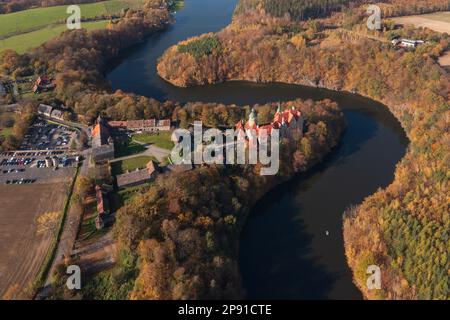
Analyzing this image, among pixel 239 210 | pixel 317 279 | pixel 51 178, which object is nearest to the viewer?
pixel 317 279

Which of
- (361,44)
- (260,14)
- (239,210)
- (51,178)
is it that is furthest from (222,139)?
(260,14)

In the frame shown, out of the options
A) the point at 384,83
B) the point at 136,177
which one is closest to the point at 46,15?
the point at 136,177

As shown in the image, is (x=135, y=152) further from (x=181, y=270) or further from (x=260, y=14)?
(x=260, y=14)

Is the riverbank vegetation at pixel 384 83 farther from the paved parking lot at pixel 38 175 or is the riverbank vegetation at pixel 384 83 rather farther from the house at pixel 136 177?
the paved parking lot at pixel 38 175

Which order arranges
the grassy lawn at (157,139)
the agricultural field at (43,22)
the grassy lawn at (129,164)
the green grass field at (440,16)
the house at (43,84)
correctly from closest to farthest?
1. the grassy lawn at (129,164)
2. the grassy lawn at (157,139)
3. the house at (43,84)
4. the agricultural field at (43,22)
5. the green grass field at (440,16)

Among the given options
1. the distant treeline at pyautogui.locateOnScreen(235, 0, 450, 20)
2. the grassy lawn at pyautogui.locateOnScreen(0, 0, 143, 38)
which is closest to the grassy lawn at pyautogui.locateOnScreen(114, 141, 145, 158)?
the grassy lawn at pyautogui.locateOnScreen(0, 0, 143, 38)

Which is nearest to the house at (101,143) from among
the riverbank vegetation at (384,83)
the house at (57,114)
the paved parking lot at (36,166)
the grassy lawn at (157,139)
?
the paved parking lot at (36,166)
